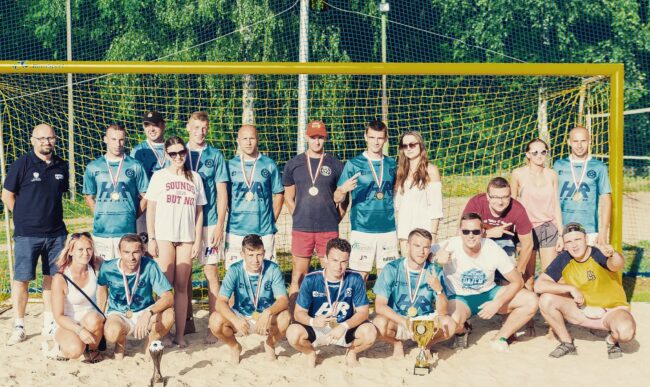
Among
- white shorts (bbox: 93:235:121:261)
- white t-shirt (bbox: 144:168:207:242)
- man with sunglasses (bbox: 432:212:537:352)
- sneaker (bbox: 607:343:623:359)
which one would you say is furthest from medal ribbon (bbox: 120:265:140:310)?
sneaker (bbox: 607:343:623:359)

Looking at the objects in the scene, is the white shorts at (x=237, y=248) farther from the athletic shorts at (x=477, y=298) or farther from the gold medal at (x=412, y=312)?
the athletic shorts at (x=477, y=298)

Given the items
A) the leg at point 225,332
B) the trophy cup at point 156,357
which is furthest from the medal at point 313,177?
the trophy cup at point 156,357

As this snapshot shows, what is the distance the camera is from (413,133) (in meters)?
6.75

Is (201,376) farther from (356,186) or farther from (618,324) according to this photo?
(618,324)

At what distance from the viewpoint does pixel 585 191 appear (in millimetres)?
7176

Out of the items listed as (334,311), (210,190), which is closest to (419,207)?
(334,311)

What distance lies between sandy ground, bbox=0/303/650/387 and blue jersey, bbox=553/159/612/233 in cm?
112

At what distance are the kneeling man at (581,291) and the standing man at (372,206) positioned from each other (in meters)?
1.33

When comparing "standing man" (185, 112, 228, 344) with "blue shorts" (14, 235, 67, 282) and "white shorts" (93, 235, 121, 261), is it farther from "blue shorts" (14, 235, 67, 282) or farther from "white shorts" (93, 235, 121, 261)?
"blue shorts" (14, 235, 67, 282)

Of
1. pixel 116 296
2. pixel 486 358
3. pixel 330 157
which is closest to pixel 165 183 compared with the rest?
pixel 116 296

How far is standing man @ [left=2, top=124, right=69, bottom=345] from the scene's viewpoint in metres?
6.73

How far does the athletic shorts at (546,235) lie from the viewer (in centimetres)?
693

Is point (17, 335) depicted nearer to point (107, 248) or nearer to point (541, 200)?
point (107, 248)

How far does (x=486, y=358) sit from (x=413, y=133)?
1957 mm
